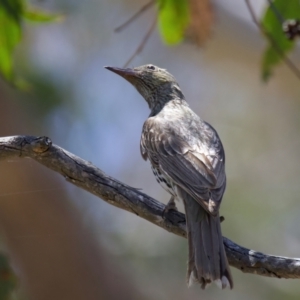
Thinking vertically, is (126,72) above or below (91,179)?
above

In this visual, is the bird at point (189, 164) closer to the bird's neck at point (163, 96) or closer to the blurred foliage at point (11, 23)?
the bird's neck at point (163, 96)

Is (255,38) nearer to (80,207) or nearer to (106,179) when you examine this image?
(80,207)

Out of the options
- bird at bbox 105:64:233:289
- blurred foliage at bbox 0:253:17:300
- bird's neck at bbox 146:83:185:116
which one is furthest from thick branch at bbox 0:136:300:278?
bird's neck at bbox 146:83:185:116

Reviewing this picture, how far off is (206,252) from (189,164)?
62cm

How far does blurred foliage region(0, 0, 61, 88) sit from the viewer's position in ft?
11.4

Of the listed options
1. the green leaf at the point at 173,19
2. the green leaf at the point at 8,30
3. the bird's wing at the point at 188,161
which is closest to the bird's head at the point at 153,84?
the bird's wing at the point at 188,161

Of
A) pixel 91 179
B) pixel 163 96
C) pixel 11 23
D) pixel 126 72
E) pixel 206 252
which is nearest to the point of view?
pixel 206 252

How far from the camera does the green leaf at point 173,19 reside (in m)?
3.59

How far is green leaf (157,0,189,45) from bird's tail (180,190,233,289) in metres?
1.01

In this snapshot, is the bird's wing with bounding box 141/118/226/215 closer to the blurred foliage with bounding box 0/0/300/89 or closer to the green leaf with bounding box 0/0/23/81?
the blurred foliage with bounding box 0/0/300/89

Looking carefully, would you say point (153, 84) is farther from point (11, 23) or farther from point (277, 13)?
point (277, 13)

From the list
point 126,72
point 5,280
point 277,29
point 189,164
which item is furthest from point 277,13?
point 5,280

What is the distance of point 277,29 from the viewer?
3545 mm

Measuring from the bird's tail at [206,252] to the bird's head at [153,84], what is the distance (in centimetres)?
157
